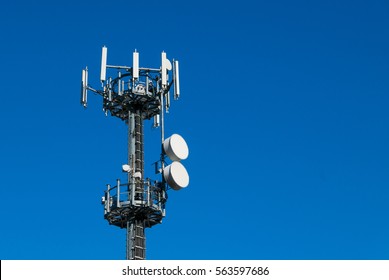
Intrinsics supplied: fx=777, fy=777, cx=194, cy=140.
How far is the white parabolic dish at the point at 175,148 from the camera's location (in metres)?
40.8

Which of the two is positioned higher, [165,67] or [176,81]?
[165,67]

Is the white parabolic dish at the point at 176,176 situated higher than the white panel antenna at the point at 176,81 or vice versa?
the white panel antenna at the point at 176,81

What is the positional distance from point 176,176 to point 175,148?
1575 millimetres

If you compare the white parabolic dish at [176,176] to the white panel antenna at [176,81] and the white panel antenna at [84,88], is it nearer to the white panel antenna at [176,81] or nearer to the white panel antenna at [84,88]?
the white panel antenna at [176,81]

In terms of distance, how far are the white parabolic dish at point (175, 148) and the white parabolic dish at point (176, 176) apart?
1.30ft

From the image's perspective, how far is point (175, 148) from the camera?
1609 inches

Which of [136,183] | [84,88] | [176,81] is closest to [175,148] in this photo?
[136,183]

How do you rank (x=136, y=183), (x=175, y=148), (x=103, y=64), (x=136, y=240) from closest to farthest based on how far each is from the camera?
(x=136, y=240) → (x=136, y=183) → (x=175, y=148) → (x=103, y=64)

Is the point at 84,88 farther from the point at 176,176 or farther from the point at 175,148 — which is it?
the point at 176,176

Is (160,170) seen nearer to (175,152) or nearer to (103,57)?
(175,152)

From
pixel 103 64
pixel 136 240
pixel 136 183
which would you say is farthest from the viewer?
pixel 103 64

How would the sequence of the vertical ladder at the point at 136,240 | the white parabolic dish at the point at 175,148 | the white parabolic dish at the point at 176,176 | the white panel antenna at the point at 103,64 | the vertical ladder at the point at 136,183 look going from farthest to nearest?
1. the white panel antenna at the point at 103,64
2. the white parabolic dish at the point at 175,148
3. the white parabolic dish at the point at 176,176
4. the vertical ladder at the point at 136,183
5. the vertical ladder at the point at 136,240

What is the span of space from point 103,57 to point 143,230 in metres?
9.93
